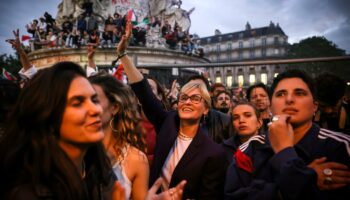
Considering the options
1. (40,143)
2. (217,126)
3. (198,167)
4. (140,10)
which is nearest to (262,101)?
(217,126)

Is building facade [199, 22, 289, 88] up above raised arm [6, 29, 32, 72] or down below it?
above

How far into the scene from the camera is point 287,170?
1.77m

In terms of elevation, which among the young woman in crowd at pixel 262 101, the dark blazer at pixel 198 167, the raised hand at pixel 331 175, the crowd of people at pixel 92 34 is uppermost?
the crowd of people at pixel 92 34

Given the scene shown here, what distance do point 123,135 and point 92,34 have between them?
17751 mm

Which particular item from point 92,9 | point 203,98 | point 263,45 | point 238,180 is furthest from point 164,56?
point 263,45

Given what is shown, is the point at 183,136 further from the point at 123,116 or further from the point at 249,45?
the point at 249,45

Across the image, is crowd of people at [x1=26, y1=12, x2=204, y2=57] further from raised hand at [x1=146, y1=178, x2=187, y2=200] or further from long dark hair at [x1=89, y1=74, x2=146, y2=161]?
raised hand at [x1=146, y1=178, x2=187, y2=200]

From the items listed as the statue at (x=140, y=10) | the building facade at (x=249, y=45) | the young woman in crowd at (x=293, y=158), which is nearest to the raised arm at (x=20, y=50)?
the young woman in crowd at (x=293, y=158)

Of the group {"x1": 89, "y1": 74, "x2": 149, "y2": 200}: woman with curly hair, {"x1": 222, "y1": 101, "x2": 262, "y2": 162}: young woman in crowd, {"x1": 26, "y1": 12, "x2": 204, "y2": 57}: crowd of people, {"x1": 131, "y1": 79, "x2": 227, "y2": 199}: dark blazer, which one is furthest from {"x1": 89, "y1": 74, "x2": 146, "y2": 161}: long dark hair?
{"x1": 26, "y1": 12, "x2": 204, "y2": 57}: crowd of people

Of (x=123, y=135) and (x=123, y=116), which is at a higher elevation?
(x=123, y=116)

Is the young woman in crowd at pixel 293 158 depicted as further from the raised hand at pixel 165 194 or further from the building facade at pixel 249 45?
the building facade at pixel 249 45

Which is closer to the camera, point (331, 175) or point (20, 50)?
point (331, 175)

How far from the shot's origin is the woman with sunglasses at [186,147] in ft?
8.98

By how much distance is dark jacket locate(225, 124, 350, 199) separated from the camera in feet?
5.79
